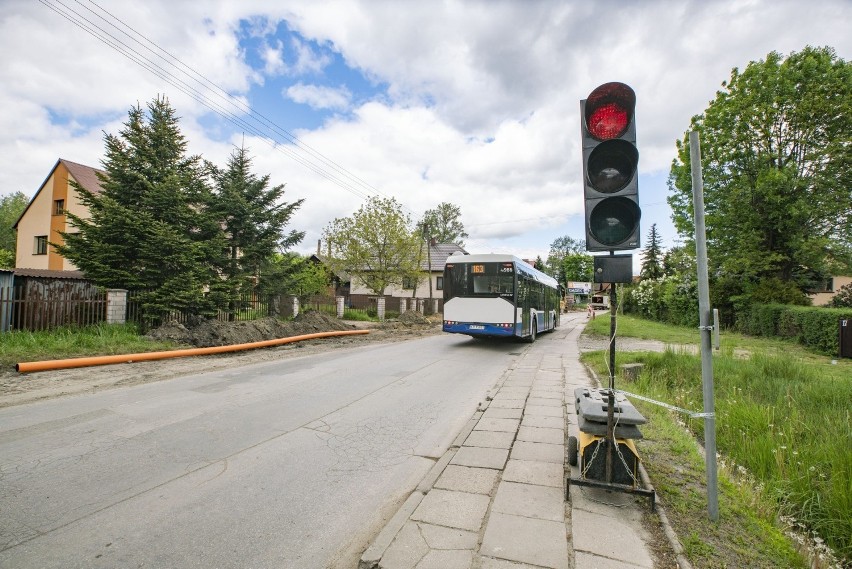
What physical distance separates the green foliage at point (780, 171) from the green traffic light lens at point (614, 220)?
2184cm

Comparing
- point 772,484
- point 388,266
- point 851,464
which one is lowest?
point 772,484

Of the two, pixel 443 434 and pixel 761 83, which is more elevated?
pixel 761 83

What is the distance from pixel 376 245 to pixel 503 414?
78.5 ft

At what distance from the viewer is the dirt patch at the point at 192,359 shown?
7.03 metres

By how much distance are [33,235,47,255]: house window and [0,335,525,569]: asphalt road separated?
33167 millimetres

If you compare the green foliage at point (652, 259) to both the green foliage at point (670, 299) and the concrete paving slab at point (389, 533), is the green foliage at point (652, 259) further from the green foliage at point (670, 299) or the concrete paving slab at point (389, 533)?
the concrete paving slab at point (389, 533)

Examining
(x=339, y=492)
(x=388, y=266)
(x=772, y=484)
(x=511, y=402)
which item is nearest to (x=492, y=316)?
(x=511, y=402)

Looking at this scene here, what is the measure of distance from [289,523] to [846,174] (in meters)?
27.1

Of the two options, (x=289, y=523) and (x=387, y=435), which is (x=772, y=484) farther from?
(x=289, y=523)

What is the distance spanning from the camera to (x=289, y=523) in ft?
9.80

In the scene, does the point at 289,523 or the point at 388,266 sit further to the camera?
the point at 388,266

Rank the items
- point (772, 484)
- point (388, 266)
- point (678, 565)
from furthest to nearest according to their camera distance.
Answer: point (388, 266) → point (772, 484) → point (678, 565)

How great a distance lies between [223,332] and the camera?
12.5 meters

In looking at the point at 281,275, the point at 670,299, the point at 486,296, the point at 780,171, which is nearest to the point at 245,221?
the point at 281,275
